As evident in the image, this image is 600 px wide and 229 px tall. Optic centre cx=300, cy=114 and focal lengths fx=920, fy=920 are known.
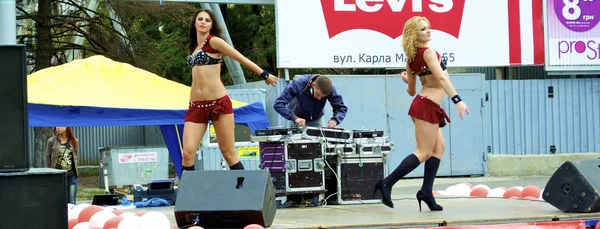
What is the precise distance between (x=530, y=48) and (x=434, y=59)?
11.5 m

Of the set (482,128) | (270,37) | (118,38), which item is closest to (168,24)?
(270,37)

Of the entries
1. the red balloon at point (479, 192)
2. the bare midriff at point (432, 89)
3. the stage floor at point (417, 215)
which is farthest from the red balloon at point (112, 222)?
the red balloon at point (479, 192)

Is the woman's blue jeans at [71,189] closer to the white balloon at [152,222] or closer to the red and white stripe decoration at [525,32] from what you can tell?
the white balloon at [152,222]

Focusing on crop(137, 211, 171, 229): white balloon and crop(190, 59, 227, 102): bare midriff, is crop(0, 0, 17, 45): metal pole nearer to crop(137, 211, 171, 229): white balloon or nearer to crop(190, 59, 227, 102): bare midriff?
crop(190, 59, 227, 102): bare midriff

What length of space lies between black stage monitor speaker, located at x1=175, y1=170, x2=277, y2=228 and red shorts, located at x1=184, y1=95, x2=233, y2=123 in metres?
0.81

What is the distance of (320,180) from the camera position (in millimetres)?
9375

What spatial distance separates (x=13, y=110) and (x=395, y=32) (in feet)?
42.0

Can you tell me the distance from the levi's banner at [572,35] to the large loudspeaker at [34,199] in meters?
14.4

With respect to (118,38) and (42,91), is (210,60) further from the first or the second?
(118,38)

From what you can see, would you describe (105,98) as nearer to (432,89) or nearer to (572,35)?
(432,89)

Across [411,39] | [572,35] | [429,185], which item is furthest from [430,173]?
[572,35]

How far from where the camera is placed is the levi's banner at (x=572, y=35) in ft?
60.6

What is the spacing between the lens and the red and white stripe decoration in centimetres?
1842

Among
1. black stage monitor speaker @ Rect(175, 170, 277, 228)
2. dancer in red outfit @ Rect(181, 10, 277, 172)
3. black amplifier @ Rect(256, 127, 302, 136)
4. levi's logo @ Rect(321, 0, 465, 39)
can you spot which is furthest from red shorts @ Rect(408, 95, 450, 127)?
levi's logo @ Rect(321, 0, 465, 39)
